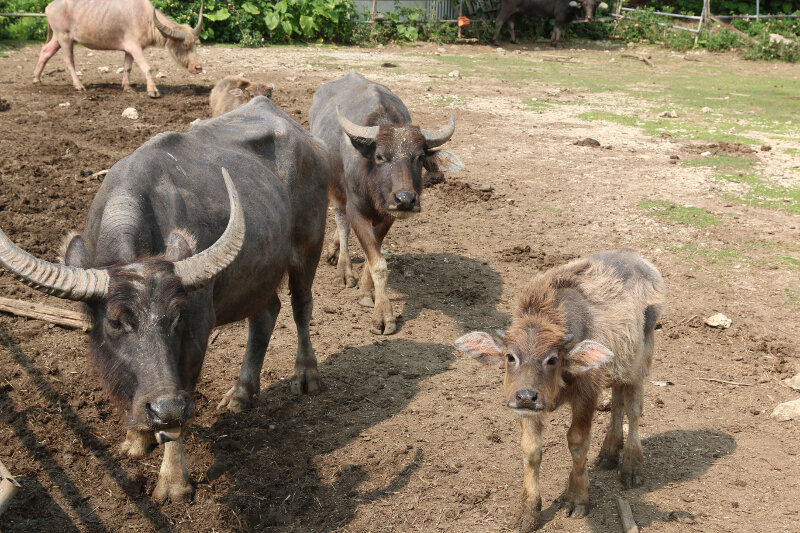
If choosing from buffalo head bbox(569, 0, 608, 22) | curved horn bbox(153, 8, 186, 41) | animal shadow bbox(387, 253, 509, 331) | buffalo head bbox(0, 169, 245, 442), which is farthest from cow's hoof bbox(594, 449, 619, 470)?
buffalo head bbox(569, 0, 608, 22)

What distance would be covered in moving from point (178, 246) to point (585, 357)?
2.39m

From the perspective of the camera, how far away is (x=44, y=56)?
14898mm

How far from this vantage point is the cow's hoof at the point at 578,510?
4684mm

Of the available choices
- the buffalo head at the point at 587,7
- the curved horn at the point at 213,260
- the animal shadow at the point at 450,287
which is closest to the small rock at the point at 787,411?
the animal shadow at the point at 450,287

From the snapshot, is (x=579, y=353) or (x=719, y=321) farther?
(x=719, y=321)

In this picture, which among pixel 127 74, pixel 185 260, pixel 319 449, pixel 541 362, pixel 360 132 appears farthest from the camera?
pixel 127 74

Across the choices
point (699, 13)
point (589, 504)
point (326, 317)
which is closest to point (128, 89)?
point (326, 317)

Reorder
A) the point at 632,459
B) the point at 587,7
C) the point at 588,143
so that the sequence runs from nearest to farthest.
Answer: the point at 632,459
the point at 588,143
the point at 587,7

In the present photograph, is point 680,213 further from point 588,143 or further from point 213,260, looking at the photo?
point 213,260

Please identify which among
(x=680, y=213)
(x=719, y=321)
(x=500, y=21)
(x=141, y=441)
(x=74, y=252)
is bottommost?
(x=719, y=321)

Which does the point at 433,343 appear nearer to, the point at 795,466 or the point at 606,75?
the point at 795,466

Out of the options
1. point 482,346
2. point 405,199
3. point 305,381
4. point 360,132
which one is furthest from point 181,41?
point 482,346

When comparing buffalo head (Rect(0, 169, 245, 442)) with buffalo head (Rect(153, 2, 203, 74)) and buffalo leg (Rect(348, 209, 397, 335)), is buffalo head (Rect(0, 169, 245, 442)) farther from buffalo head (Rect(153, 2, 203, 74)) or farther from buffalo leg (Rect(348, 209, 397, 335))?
buffalo head (Rect(153, 2, 203, 74))

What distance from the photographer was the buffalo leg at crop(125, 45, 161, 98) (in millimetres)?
14492
